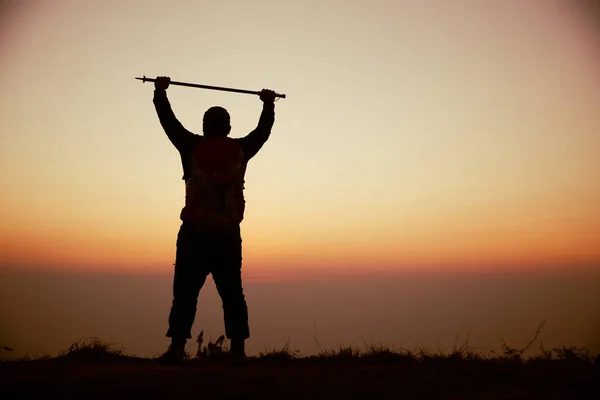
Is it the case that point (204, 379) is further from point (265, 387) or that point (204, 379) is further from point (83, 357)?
point (83, 357)

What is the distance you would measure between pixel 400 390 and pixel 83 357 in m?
4.15

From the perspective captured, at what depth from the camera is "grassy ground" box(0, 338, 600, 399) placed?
19.2 ft

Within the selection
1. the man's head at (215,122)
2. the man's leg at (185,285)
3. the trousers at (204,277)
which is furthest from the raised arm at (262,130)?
the man's leg at (185,285)

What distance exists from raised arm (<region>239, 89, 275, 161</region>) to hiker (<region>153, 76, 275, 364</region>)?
0.20 meters

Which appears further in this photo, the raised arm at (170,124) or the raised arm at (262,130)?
the raised arm at (262,130)

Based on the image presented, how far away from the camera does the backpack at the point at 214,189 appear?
7160mm

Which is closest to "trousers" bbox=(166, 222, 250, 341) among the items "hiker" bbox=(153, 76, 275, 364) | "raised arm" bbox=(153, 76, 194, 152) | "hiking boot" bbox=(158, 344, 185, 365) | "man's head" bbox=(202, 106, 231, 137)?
"hiker" bbox=(153, 76, 275, 364)

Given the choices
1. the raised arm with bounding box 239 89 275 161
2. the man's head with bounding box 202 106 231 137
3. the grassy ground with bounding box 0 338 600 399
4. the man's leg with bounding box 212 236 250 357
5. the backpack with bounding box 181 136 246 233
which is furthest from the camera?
the raised arm with bounding box 239 89 275 161

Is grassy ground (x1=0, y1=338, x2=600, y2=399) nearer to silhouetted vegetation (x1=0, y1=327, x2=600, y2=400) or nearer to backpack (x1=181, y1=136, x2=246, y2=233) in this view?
silhouetted vegetation (x1=0, y1=327, x2=600, y2=400)

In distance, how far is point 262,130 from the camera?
787 centimetres

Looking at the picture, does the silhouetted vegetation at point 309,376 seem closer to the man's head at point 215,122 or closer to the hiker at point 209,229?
the hiker at point 209,229

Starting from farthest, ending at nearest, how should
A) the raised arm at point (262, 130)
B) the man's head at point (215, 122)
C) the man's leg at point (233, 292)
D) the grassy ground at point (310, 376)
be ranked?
the raised arm at point (262, 130)
the man's head at point (215, 122)
the man's leg at point (233, 292)
the grassy ground at point (310, 376)

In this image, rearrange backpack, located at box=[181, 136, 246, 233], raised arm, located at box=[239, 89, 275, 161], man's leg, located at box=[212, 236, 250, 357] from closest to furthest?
backpack, located at box=[181, 136, 246, 233], man's leg, located at box=[212, 236, 250, 357], raised arm, located at box=[239, 89, 275, 161]

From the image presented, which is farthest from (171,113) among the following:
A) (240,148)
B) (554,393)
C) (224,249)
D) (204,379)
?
(554,393)
